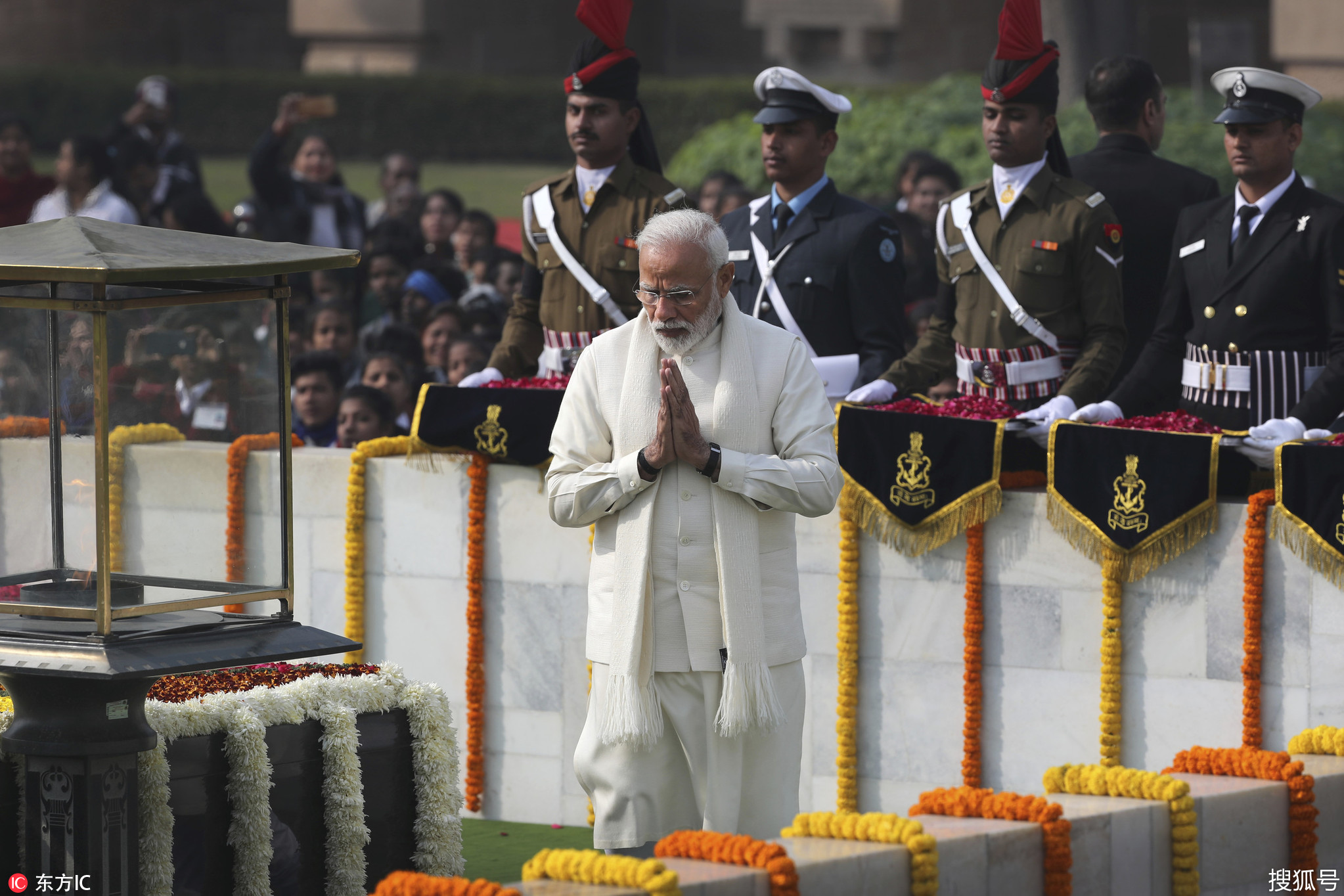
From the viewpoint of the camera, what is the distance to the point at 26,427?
4969 mm

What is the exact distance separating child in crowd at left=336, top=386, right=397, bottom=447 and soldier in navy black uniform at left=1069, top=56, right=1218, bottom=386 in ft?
9.89

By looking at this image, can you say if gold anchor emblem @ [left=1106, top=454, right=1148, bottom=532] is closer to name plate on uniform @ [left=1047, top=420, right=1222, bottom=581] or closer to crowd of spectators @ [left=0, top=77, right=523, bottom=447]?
name plate on uniform @ [left=1047, top=420, right=1222, bottom=581]

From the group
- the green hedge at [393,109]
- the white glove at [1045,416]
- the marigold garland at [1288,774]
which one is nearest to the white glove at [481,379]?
the white glove at [1045,416]

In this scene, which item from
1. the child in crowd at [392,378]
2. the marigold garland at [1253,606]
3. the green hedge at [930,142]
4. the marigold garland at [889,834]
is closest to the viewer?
the marigold garland at [889,834]

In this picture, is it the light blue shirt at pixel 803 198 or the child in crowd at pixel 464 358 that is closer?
the light blue shirt at pixel 803 198

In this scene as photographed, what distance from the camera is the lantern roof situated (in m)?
4.53

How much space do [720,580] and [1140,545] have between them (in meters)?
1.93

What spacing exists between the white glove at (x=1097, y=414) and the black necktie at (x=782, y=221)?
1.39m

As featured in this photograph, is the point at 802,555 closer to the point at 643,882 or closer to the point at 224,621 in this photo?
the point at 224,621

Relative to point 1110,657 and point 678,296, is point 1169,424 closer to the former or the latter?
point 1110,657

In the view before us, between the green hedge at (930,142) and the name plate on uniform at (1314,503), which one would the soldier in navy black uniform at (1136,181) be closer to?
the name plate on uniform at (1314,503)

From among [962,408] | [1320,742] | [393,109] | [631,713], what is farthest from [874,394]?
[393,109]

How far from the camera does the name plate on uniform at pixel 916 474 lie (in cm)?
662

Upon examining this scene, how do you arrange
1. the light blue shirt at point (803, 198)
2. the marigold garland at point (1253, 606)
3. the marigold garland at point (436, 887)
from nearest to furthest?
the marigold garland at point (436, 887) < the marigold garland at point (1253, 606) < the light blue shirt at point (803, 198)
